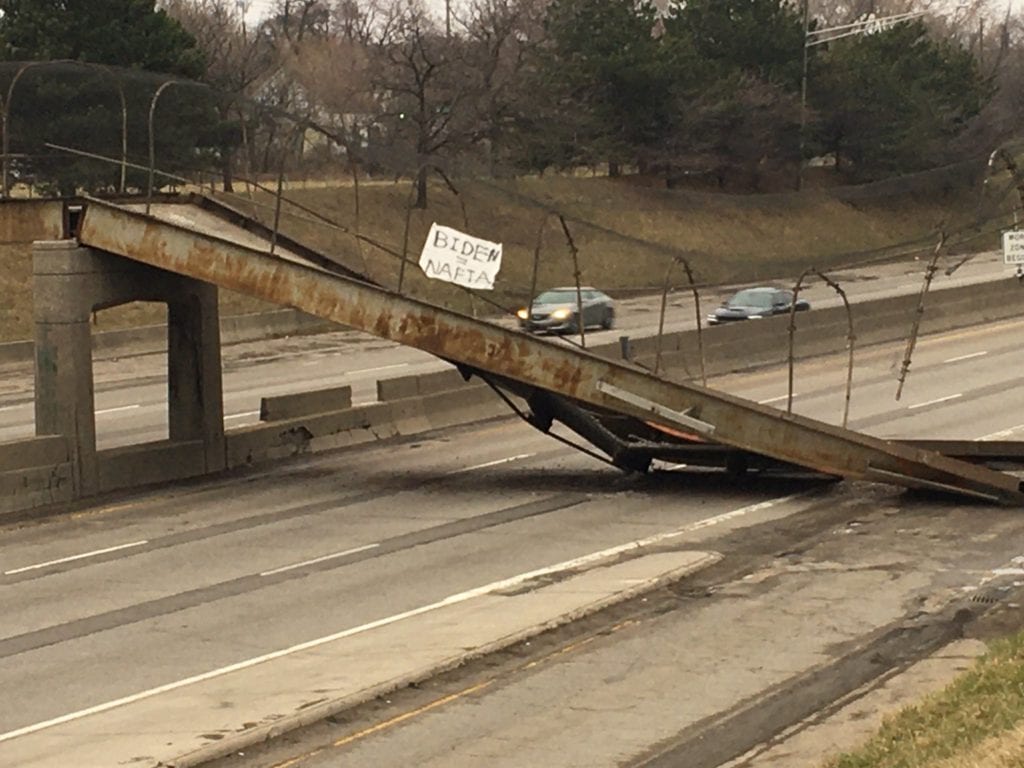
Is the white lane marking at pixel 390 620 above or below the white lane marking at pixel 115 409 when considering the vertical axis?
above

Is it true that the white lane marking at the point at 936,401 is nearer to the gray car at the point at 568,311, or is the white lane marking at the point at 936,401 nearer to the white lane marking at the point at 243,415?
the gray car at the point at 568,311

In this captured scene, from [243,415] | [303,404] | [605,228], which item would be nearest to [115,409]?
[243,415]

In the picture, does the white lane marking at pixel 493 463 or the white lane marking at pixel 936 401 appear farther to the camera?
the white lane marking at pixel 936 401

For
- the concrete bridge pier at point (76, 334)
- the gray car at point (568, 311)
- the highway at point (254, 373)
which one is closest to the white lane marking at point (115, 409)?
the highway at point (254, 373)

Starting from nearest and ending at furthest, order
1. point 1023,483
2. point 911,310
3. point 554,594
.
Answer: point 554,594 < point 1023,483 < point 911,310

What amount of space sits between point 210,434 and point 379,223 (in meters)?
41.0

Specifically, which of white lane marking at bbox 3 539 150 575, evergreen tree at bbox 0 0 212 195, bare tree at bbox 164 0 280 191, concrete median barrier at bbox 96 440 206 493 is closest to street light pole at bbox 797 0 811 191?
bare tree at bbox 164 0 280 191

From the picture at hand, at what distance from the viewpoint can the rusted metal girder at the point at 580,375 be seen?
2283 centimetres

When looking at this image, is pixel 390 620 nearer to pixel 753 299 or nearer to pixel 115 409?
pixel 115 409

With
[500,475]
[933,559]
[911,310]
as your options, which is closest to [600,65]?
[911,310]

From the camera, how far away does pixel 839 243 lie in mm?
82250

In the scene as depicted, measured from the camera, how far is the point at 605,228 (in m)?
68.1

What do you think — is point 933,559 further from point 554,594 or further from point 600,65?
point 600,65

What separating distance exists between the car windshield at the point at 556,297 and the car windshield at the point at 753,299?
4.50 metres
